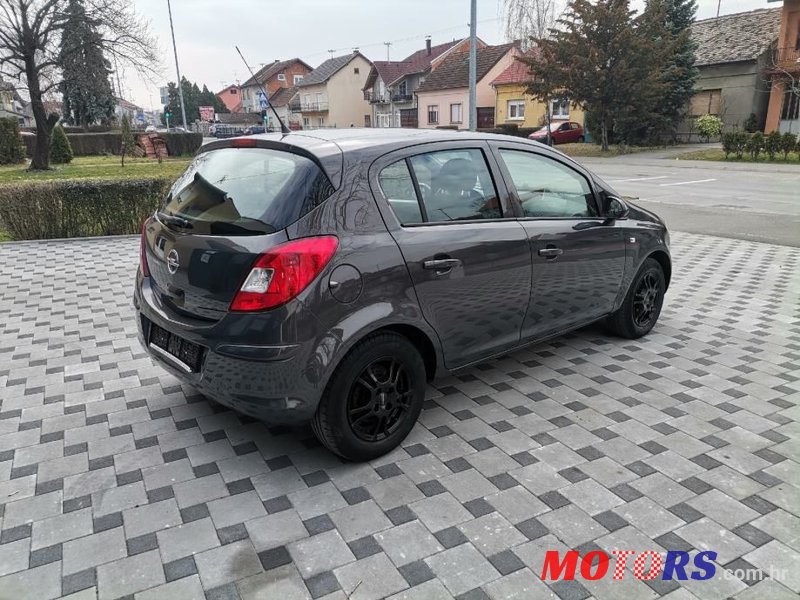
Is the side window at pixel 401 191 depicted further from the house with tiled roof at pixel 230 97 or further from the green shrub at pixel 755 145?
the house with tiled roof at pixel 230 97

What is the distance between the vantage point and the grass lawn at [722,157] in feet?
76.0

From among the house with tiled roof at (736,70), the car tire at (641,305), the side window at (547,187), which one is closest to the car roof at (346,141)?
the side window at (547,187)

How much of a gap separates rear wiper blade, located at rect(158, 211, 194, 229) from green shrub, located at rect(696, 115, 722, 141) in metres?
34.3

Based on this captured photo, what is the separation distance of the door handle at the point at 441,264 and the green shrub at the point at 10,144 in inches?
1253

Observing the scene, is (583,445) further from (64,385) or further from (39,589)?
(64,385)

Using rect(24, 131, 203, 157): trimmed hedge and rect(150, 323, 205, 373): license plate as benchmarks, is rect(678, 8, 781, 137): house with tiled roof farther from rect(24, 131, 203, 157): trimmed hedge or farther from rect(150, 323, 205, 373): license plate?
rect(150, 323, 205, 373): license plate

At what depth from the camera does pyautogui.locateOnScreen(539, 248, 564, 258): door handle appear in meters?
3.85

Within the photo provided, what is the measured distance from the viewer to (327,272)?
9.18ft

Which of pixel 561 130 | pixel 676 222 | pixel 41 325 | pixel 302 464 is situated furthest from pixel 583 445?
pixel 561 130

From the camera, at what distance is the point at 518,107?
43.2 meters

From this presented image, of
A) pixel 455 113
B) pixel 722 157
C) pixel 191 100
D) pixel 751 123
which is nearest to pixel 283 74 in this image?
pixel 191 100

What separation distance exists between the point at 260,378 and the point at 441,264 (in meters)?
1.16

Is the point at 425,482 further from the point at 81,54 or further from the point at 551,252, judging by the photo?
the point at 81,54

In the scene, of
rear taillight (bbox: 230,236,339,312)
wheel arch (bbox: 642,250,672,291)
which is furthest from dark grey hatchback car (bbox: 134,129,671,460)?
wheel arch (bbox: 642,250,672,291)
